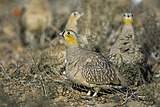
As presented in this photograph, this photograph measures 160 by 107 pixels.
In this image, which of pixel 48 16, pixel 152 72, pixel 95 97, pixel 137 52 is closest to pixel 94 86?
pixel 95 97

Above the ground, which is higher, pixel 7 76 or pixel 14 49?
pixel 14 49

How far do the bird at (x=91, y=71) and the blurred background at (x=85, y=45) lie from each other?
27 centimetres

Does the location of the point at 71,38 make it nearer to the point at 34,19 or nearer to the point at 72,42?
the point at 72,42

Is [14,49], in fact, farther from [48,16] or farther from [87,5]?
[87,5]

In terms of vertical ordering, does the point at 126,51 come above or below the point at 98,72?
above

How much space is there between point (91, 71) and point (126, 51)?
1.12m

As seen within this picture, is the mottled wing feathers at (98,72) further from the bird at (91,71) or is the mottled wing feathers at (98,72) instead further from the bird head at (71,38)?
the bird head at (71,38)

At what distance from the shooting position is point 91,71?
7.05m

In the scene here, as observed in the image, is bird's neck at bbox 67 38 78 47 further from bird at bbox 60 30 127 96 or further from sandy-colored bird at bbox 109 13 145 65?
sandy-colored bird at bbox 109 13 145 65

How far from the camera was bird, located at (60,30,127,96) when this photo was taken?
704 centimetres

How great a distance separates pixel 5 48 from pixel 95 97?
7280 mm

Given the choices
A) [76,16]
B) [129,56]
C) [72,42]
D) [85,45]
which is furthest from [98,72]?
[76,16]

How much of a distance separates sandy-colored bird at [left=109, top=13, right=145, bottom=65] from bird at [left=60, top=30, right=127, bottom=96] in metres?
0.65

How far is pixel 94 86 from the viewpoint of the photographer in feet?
23.4
